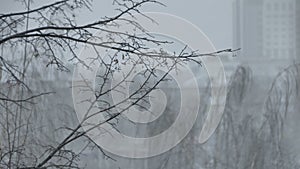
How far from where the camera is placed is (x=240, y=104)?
3.10m

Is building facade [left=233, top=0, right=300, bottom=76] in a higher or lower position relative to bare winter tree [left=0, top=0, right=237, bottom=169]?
higher

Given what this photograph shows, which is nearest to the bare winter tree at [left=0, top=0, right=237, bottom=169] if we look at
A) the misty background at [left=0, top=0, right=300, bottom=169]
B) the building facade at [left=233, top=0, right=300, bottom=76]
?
the misty background at [left=0, top=0, right=300, bottom=169]

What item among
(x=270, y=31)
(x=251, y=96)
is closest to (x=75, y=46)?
(x=251, y=96)

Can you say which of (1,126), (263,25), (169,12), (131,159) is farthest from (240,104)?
(1,126)

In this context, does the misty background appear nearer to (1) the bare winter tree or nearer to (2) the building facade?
(2) the building facade

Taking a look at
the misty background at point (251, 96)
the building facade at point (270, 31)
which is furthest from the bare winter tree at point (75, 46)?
the building facade at point (270, 31)

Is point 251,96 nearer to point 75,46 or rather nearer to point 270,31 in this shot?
point 270,31

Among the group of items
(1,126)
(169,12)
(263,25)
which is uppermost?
(263,25)

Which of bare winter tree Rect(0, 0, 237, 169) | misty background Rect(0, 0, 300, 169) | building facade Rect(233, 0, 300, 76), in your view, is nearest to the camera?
bare winter tree Rect(0, 0, 237, 169)

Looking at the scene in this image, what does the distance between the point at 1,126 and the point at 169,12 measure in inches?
27.9

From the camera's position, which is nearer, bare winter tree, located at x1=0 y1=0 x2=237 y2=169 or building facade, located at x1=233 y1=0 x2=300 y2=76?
bare winter tree, located at x1=0 y1=0 x2=237 y2=169

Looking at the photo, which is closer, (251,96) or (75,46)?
(75,46)

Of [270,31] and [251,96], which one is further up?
[270,31]

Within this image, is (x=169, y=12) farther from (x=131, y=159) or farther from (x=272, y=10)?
(x=272, y=10)
